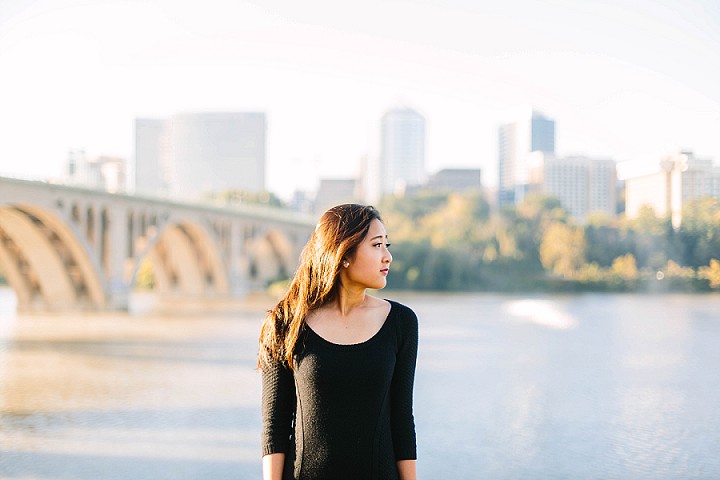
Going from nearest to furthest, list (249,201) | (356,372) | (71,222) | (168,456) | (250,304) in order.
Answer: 1. (356,372)
2. (168,456)
3. (71,222)
4. (250,304)
5. (249,201)

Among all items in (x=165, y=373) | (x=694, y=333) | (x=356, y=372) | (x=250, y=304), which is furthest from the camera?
(x=250, y=304)

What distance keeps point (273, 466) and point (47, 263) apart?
2534 cm

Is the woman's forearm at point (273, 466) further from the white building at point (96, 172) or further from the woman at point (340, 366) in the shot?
the white building at point (96, 172)

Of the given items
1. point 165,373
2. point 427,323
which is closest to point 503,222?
point 427,323

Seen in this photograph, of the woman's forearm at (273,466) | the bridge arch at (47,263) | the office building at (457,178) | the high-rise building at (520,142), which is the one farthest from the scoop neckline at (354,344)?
the high-rise building at (520,142)

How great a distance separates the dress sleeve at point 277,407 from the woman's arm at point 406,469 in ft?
1.00

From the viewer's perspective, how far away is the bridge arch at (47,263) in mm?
24391

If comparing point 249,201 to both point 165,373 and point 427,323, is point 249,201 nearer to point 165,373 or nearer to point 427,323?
point 427,323

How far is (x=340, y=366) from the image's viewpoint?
212 centimetres

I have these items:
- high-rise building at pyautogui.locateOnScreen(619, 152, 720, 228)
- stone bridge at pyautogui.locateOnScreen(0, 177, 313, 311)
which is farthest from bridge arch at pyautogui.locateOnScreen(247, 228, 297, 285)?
high-rise building at pyautogui.locateOnScreen(619, 152, 720, 228)

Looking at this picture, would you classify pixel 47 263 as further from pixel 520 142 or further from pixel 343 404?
pixel 520 142

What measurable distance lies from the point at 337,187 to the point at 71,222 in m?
75.7

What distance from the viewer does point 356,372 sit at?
83.3 inches

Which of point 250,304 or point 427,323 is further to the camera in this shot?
point 250,304
